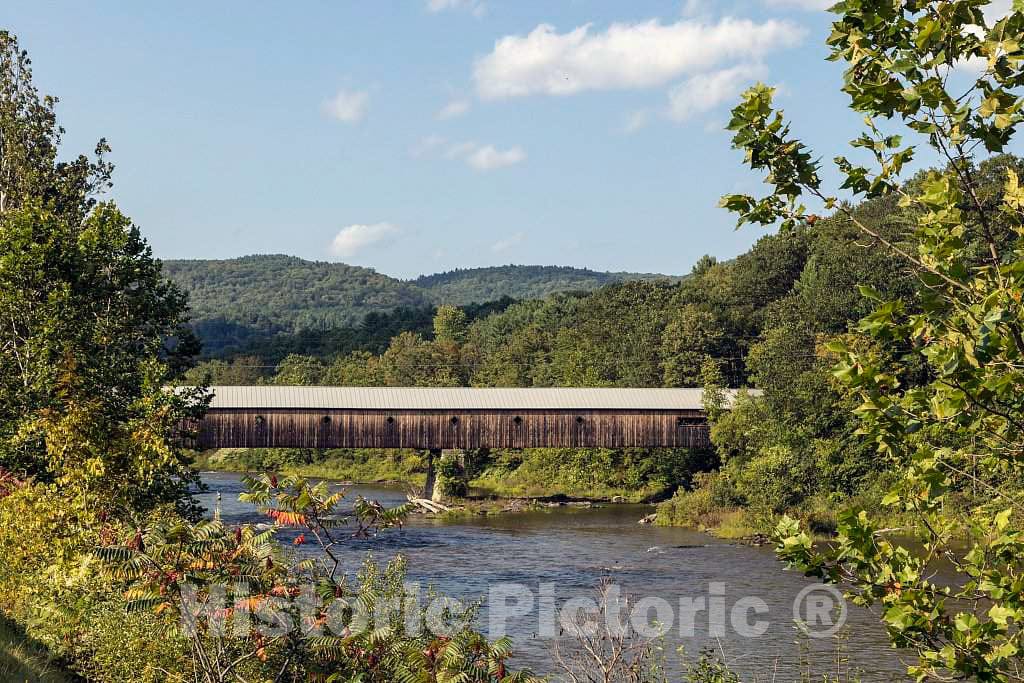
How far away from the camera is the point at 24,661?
9812mm

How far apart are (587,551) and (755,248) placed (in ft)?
110

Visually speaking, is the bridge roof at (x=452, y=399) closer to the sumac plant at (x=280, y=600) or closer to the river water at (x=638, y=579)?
the river water at (x=638, y=579)

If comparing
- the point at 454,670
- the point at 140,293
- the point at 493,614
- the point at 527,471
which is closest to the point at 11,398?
the point at 140,293

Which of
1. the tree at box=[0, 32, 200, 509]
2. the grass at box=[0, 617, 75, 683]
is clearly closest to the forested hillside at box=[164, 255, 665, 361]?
the tree at box=[0, 32, 200, 509]

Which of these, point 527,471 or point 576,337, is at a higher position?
point 576,337

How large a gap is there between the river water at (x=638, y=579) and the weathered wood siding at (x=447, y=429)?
236cm

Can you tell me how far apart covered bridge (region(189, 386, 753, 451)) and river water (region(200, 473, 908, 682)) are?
2.47m

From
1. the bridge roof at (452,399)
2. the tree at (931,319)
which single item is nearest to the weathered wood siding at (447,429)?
the bridge roof at (452,399)

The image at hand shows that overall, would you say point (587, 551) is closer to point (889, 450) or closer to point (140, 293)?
point (140, 293)

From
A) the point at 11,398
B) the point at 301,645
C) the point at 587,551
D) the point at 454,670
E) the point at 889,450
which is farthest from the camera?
the point at 587,551

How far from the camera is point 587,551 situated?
87.8 feet

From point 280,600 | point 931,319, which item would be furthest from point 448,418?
point 931,319

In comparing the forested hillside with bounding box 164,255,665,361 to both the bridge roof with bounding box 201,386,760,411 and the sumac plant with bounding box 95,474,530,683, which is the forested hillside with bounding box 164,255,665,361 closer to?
the bridge roof with bounding box 201,386,760,411

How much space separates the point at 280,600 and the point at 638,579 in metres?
16.0
